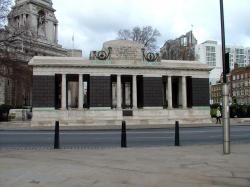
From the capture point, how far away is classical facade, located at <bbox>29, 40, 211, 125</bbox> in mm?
44531

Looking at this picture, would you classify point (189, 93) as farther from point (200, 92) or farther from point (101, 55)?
point (101, 55)

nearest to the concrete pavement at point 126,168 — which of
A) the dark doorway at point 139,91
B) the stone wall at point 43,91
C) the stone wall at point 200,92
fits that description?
the stone wall at point 43,91

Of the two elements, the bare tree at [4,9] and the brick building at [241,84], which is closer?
the bare tree at [4,9]

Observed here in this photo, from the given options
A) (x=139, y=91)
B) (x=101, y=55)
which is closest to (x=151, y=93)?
(x=139, y=91)

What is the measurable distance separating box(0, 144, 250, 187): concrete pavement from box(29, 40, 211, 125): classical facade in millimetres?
29416

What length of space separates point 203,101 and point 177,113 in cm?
366

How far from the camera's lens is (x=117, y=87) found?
4684 cm

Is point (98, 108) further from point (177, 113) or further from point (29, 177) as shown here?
point (29, 177)

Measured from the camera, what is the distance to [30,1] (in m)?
118

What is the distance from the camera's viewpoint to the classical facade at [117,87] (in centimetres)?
4453

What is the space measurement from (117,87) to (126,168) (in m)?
35.7

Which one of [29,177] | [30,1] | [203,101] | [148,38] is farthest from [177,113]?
A: [30,1]

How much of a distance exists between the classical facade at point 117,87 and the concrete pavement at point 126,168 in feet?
96.5

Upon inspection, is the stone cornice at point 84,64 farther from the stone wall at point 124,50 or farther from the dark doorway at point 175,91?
the dark doorway at point 175,91
